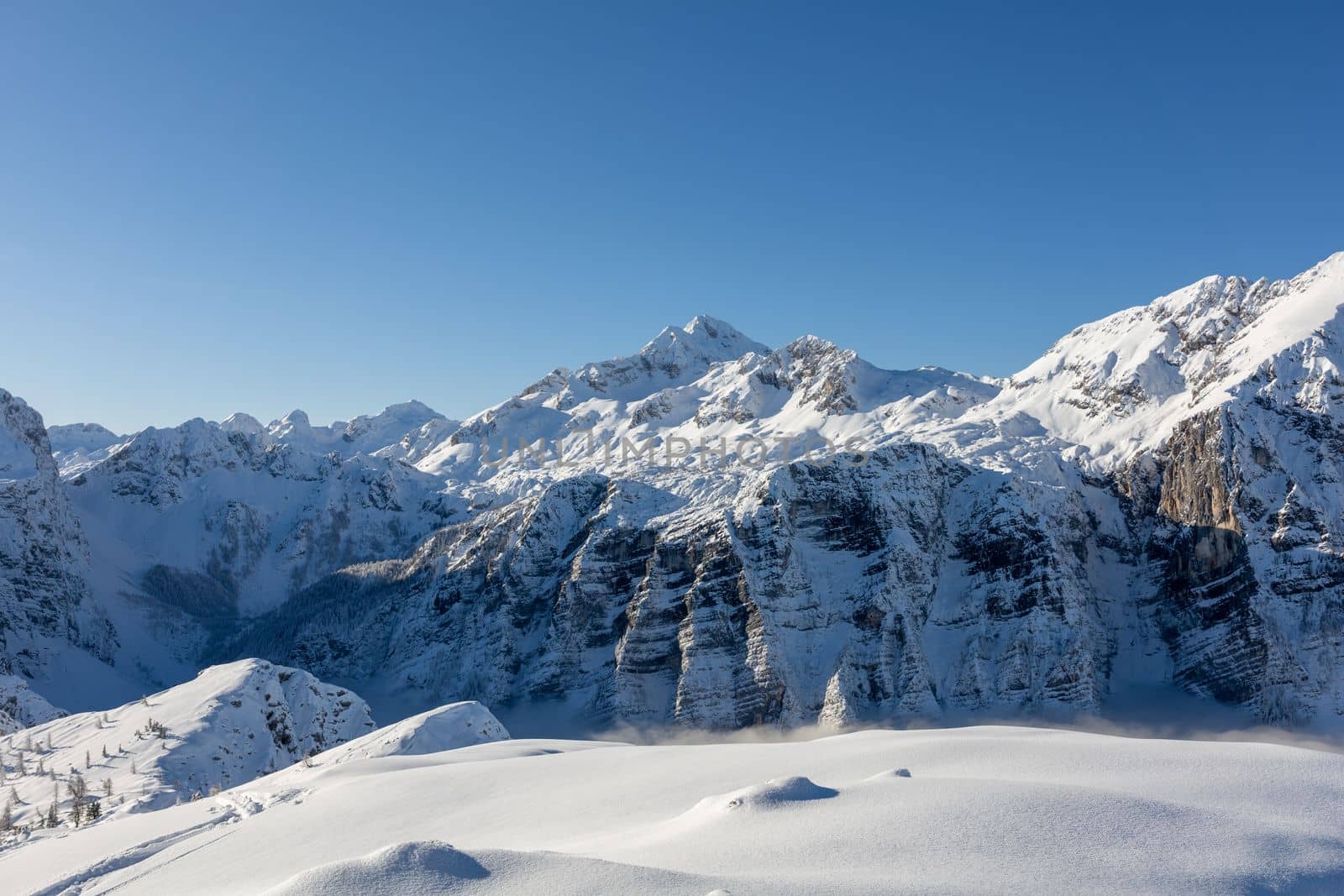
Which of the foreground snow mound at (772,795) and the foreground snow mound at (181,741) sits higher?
the foreground snow mound at (772,795)

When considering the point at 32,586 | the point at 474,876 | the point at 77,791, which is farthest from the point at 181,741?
the point at 32,586

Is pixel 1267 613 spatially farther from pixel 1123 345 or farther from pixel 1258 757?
pixel 1258 757

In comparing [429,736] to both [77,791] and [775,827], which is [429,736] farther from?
[775,827]

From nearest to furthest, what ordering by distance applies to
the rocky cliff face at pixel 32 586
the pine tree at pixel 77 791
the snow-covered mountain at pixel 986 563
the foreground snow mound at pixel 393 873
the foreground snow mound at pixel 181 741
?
the foreground snow mound at pixel 393 873 < the pine tree at pixel 77 791 < the foreground snow mound at pixel 181 741 < the snow-covered mountain at pixel 986 563 < the rocky cliff face at pixel 32 586

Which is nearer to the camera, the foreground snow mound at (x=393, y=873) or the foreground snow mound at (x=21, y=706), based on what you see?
the foreground snow mound at (x=393, y=873)

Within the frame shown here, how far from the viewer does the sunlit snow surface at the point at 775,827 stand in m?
10.5

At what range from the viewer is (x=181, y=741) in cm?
3459

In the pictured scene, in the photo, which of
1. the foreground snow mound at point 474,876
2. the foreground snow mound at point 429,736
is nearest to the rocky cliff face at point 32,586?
the foreground snow mound at point 429,736

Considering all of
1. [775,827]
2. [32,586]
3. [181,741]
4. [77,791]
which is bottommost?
[32,586]

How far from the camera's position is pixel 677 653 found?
5231 inches

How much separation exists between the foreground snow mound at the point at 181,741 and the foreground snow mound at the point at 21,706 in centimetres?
1751

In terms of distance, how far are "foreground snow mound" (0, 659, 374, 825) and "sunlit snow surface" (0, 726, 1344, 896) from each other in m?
10.9

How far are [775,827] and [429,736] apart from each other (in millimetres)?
24865

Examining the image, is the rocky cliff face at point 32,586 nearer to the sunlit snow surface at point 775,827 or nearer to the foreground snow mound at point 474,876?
the sunlit snow surface at point 775,827
